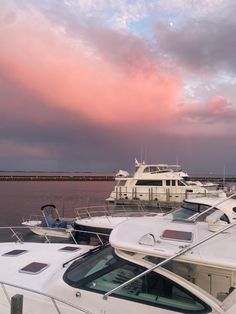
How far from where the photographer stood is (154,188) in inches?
1276

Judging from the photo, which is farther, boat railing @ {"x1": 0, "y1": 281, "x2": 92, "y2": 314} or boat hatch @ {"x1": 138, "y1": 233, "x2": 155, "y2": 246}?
boat hatch @ {"x1": 138, "y1": 233, "x2": 155, "y2": 246}

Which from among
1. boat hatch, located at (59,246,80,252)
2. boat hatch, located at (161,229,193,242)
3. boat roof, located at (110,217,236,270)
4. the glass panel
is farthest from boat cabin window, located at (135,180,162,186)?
the glass panel

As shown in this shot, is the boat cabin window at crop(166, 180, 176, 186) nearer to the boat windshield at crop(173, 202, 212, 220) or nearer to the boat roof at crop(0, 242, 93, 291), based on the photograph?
the boat windshield at crop(173, 202, 212, 220)

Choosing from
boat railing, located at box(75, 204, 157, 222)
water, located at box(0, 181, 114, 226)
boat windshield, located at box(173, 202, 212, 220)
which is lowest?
water, located at box(0, 181, 114, 226)

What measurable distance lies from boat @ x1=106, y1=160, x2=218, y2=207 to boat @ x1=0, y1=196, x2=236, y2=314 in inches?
1020

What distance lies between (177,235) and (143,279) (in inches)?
32.9

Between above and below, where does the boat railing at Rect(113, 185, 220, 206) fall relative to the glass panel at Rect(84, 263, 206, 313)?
below

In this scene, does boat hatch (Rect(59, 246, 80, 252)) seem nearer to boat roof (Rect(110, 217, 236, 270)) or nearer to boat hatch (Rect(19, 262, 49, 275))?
boat hatch (Rect(19, 262, 49, 275))

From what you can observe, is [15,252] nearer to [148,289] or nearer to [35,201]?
[148,289]

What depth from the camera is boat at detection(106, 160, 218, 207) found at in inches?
1227

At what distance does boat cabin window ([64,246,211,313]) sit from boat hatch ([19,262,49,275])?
768 mm

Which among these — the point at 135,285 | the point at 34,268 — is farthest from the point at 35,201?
the point at 135,285

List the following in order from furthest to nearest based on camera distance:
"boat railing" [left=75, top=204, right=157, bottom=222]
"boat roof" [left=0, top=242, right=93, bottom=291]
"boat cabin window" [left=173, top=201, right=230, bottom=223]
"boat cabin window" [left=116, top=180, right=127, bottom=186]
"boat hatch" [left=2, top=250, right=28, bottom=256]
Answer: "boat cabin window" [left=116, top=180, right=127, bottom=186] < "boat railing" [left=75, top=204, right=157, bottom=222] < "boat cabin window" [left=173, top=201, right=230, bottom=223] < "boat hatch" [left=2, top=250, right=28, bottom=256] < "boat roof" [left=0, top=242, right=93, bottom=291]

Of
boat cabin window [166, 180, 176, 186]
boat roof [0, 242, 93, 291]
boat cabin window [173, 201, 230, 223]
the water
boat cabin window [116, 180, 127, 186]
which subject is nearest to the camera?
boat roof [0, 242, 93, 291]
